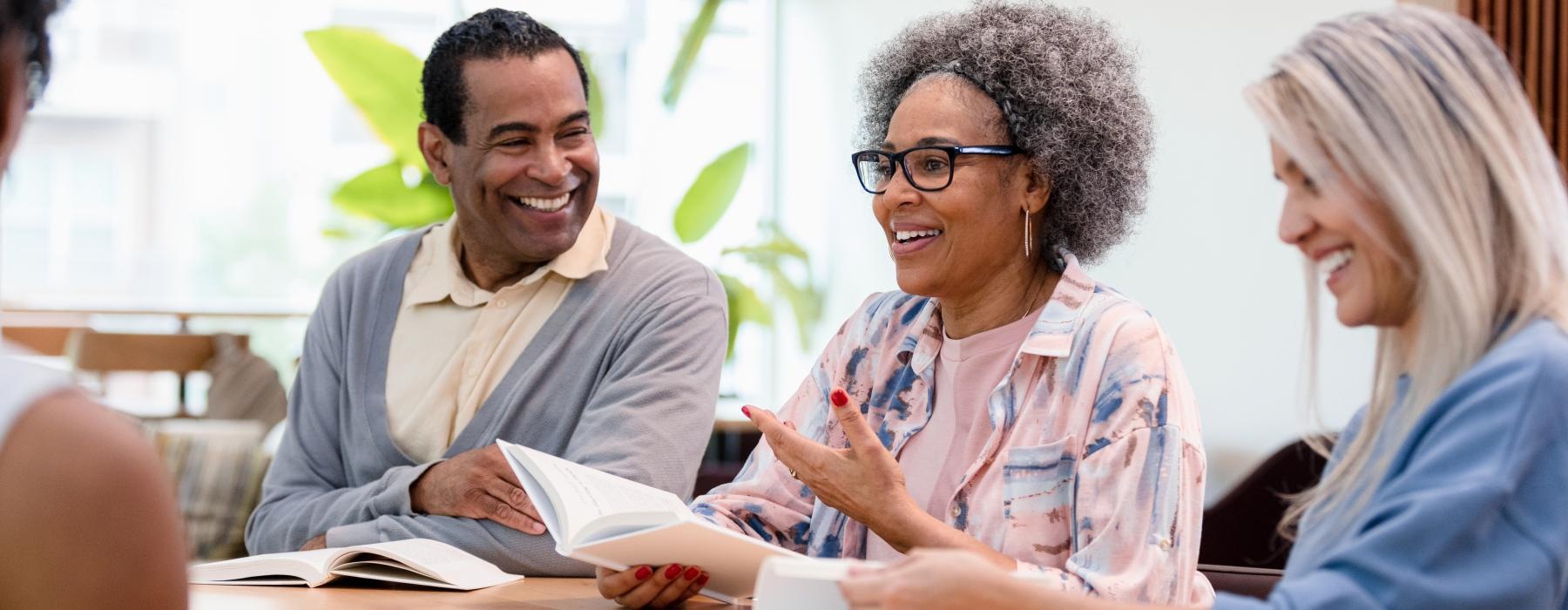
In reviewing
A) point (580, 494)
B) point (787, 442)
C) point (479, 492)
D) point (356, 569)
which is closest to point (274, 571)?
point (356, 569)

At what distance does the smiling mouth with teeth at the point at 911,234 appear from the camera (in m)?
1.77

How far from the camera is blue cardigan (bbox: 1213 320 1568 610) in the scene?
37.7 inches

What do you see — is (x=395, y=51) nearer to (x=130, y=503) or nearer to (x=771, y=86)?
(x=771, y=86)

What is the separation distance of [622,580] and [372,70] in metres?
3.13

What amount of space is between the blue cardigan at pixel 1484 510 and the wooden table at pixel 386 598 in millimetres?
798

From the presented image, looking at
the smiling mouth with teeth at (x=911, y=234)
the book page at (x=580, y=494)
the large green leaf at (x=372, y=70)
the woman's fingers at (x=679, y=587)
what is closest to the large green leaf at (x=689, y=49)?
the large green leaf at (x=372, y=70)

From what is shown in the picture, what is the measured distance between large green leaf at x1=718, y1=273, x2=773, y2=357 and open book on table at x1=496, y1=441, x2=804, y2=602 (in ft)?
9.84

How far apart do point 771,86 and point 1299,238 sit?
569cm

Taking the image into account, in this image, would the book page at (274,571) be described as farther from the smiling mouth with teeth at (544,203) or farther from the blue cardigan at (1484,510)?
the blue cardigan at (1484,510)

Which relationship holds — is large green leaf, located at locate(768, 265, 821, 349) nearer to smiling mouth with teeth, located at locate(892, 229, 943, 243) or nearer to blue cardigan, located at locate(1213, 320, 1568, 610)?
smiling mouth with teeth, located at locate(892, 229, 943, 243)

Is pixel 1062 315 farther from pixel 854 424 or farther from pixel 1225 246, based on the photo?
pixel 1225 246

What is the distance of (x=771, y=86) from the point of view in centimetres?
672

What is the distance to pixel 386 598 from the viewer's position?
5.28ft

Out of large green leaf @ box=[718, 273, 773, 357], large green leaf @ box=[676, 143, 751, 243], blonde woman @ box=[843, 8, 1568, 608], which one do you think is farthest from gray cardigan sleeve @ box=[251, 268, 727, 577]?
large green leaf @ box=[676, 143, 751, 243]
